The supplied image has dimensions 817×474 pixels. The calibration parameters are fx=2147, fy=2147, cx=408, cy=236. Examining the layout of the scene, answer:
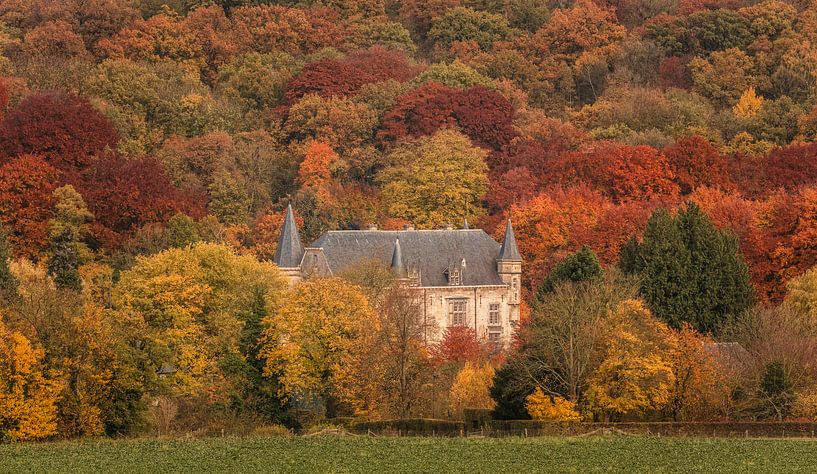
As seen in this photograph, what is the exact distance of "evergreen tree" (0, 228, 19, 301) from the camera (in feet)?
322

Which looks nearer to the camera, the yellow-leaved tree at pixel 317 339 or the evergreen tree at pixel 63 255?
the yellow-leaved tree at pixel 317 339

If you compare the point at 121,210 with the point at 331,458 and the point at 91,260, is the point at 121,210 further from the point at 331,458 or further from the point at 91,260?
the point at 331,458

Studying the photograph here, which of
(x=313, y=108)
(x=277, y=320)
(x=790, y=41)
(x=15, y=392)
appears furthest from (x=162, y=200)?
Result: (x=790, y=41)

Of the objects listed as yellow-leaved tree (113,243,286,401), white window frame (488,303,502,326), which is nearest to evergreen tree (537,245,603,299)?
yellow-leaved tree (113,243,286,401)

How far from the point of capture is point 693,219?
338 feet

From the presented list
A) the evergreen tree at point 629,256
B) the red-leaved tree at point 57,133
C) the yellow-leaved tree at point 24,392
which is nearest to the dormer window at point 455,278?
the evergreen tree at point 629,256

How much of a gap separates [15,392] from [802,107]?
226ft

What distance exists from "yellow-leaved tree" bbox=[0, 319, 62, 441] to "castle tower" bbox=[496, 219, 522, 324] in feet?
112

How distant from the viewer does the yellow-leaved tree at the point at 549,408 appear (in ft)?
270

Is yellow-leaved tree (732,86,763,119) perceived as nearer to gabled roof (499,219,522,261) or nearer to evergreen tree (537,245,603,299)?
gabled roof (499,219,522,261)

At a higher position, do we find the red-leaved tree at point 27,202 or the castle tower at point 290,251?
the red-leaved tree at point 27,202

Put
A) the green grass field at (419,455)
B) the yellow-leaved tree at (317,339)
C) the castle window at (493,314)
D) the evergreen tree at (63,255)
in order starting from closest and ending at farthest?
1. the green grass field at (419,455)
2. the yellow-leaved tree at (317,339)
3. the evergreen tree at (63,255)
4. the castle window at (493,314)

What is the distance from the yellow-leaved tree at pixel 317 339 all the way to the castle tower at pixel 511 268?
20675 mm

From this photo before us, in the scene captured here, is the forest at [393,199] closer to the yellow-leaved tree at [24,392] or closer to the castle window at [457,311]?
the yellow-leaved tree at [24,392]
